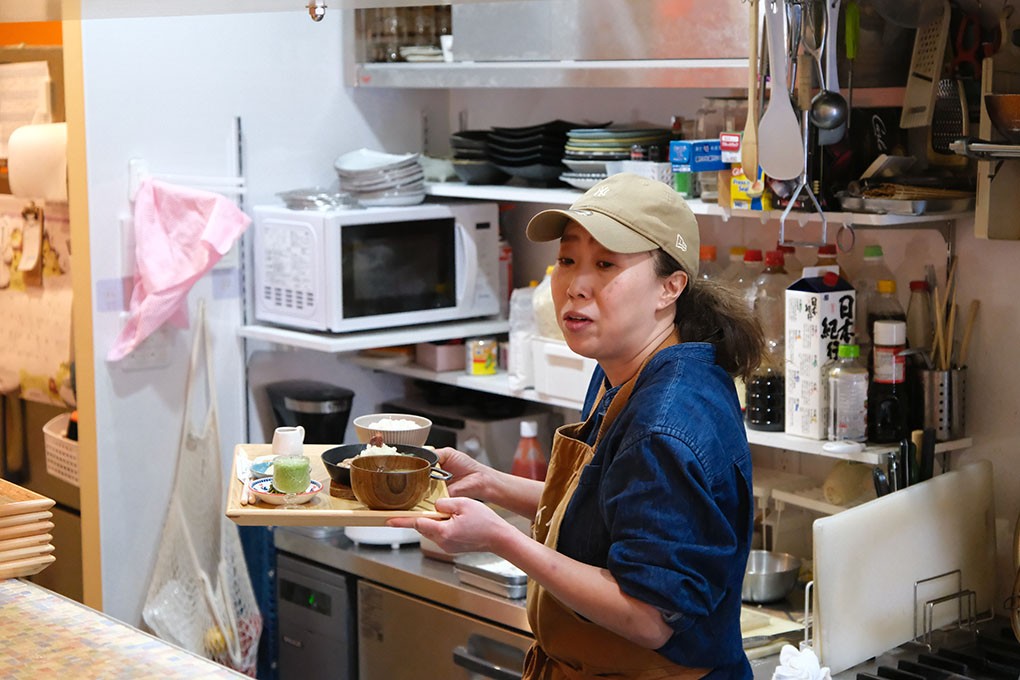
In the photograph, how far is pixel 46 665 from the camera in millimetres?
2098

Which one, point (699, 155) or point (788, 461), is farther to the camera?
point (788, 461)

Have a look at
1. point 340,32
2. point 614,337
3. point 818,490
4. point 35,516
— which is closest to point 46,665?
point 35,516

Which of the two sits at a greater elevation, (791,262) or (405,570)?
(791,262)

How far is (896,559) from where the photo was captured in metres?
2.67

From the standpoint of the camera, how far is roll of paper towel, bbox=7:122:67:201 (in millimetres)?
3574

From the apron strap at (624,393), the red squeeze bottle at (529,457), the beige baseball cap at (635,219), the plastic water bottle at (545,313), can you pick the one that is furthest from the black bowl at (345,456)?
the red squeeze bottle at (529,457)

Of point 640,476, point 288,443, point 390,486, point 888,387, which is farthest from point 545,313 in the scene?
point 640,476

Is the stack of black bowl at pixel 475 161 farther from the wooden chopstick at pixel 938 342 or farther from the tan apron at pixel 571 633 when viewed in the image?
the tan apron at pixel 571 633

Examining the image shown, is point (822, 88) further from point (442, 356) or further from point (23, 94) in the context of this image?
point (23, 94)

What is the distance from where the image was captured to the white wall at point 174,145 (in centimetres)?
344

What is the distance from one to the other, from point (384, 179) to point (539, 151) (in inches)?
17.8

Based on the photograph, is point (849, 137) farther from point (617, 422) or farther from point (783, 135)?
point (617, 422)

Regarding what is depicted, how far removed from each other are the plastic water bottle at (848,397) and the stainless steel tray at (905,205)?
295 mm

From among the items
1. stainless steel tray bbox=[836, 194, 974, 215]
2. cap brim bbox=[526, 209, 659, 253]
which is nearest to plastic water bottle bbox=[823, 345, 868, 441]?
stainless steel tray bbox=[836, 194, 974, 215]
